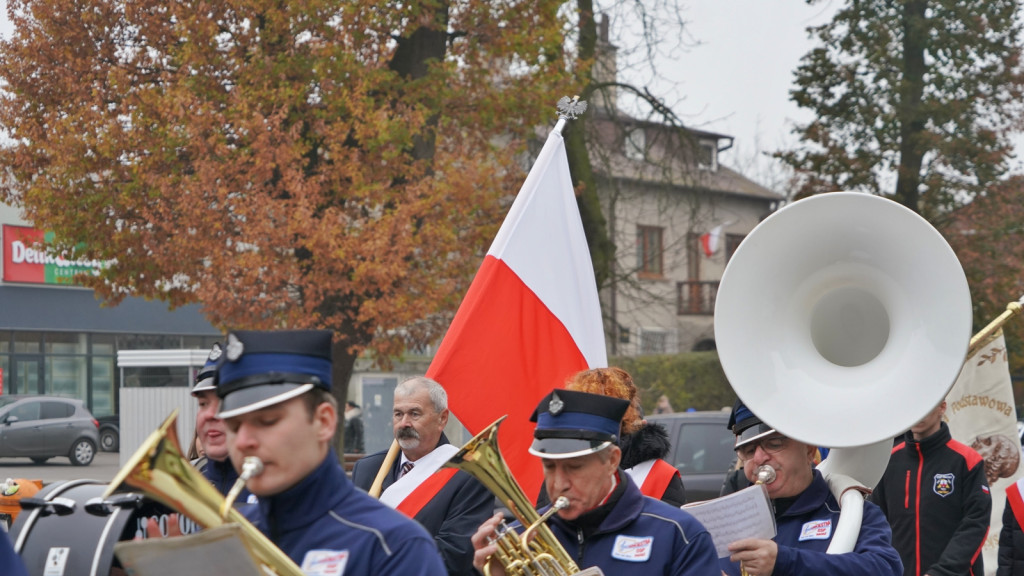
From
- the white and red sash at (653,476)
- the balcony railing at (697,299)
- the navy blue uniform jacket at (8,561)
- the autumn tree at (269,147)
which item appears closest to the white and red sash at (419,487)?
the white and red sash at (653,476)

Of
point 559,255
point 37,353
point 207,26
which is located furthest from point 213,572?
point 37,353

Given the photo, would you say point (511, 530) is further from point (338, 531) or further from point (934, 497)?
point (934, 497)

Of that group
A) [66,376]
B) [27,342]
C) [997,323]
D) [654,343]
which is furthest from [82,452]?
[997,323]

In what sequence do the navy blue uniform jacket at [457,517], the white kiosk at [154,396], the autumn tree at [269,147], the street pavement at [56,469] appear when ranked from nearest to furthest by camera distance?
1. the navy blue uniform jacket at [457,517]
2. the autumn tree at [269,147]
3. the white kiosk at [154,396]
4. the street pavement at [56,469]

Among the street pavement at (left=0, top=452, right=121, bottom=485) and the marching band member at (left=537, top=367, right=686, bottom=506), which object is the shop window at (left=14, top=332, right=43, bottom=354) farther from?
the marching band member at (left=537, top=367, right=686, bottom=506)

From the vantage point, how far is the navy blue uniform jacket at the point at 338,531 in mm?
2555

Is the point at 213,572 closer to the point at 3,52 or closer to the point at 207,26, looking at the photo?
the point at 207,26

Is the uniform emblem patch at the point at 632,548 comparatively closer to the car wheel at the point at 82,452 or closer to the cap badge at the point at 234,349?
the cap badge at the point at 234,349

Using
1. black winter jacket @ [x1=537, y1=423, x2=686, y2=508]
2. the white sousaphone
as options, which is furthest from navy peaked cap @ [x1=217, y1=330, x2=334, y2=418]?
black winter jacket @ [x1=537, y1=423, x2=686, y2=508]

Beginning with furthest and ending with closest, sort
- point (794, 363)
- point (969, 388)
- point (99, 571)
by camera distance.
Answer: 1. point (969, 388)
2. point (794, 363)
3. point (99, 571)

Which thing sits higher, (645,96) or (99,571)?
(645,96)

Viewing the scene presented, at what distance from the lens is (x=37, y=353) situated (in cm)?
3027

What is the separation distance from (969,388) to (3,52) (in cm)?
1095

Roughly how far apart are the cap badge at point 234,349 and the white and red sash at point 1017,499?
4.19 metres
